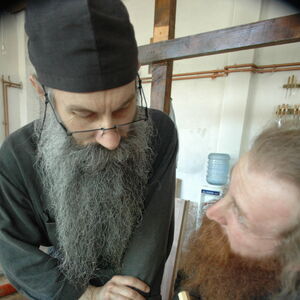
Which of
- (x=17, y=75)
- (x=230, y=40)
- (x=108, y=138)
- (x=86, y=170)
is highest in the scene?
(x=17, y=75)

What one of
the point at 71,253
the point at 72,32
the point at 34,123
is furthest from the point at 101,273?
the point at 72,32

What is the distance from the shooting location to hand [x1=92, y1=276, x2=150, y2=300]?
82 cm

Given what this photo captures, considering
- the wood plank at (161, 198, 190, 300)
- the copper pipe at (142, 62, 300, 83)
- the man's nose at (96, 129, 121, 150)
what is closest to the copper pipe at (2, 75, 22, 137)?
the copper pipe at (142, 62, 300, 83)

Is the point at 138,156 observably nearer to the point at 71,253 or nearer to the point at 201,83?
the point at 71,253

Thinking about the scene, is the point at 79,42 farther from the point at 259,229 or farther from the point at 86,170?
the point at 259,229

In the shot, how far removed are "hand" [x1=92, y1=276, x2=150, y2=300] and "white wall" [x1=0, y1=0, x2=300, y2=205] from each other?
7.98 feet

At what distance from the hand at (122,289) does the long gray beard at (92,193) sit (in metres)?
0.12

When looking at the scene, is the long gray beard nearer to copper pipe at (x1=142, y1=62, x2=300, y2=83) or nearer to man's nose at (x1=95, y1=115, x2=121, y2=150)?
man's nose at (x1=95, y1=115, x2=121, y2=150)

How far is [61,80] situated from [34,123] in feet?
1.20

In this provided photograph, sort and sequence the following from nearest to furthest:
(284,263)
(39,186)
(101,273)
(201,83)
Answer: (284,263) → (39,186) → (101,273) → (201,83)

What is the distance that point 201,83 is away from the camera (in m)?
3.19

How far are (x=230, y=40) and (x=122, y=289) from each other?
4.05 feet

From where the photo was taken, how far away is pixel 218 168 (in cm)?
310

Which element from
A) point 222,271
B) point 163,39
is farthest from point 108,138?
point 163,39
